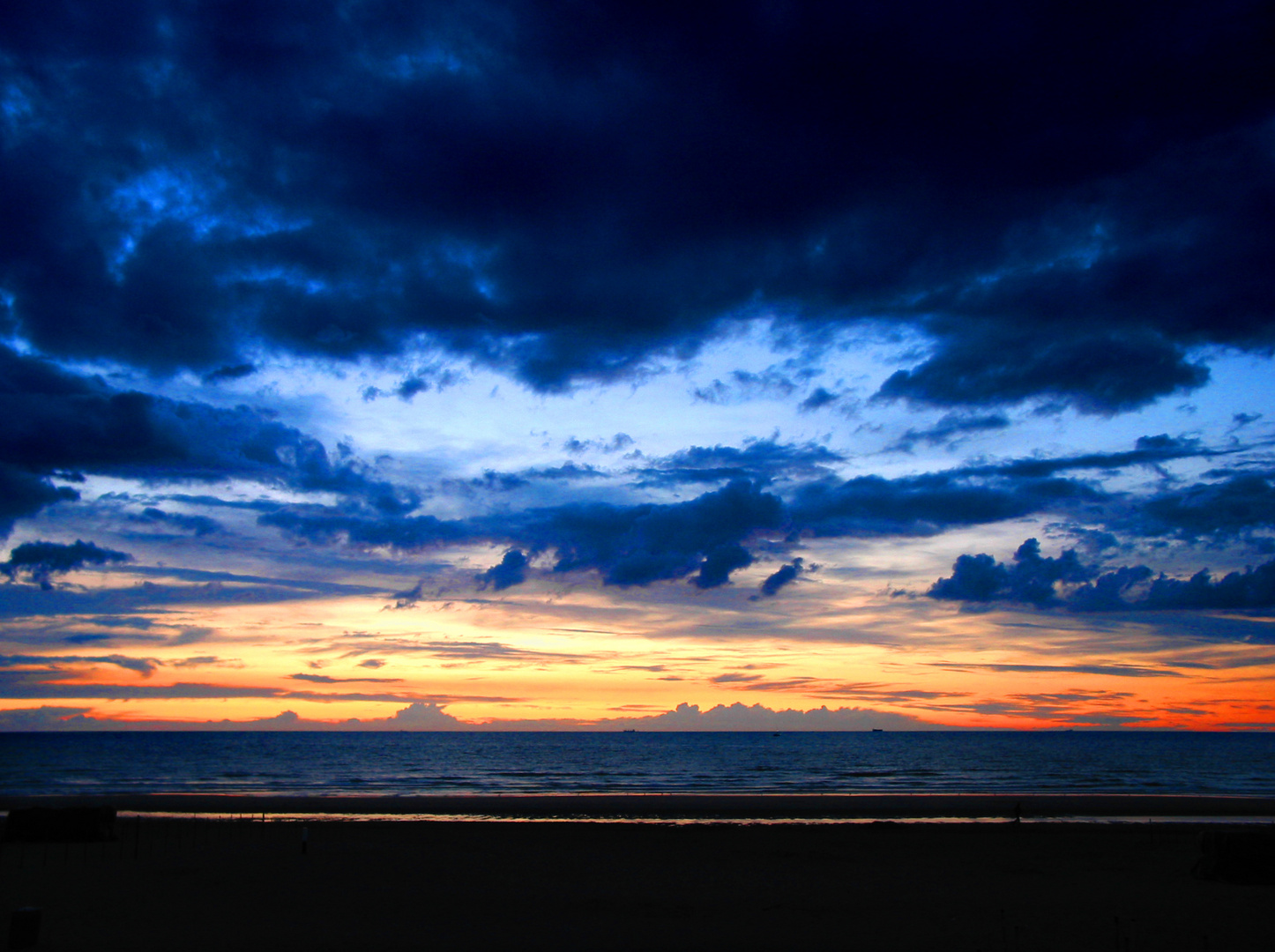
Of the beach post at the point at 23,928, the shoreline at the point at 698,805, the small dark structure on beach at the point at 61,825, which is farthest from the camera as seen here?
the shoreline at the point at 698,805

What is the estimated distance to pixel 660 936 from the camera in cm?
2080

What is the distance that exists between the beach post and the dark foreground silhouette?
97 centimetres

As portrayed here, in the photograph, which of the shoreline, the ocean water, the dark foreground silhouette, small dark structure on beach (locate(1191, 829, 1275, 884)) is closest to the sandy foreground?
the dark foreground silhouette

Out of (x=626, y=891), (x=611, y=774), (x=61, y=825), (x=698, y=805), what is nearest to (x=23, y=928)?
(x=626, y=891)

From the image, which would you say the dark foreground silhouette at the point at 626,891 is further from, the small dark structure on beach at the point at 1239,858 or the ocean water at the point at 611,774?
the ocean water at the point at 611,774

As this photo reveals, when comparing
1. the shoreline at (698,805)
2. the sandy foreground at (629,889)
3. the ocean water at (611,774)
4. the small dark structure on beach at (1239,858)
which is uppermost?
the small dark structure on beach at (1239,858)

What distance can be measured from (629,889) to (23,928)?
645 inches

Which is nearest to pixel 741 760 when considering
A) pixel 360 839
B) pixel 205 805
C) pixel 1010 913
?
pixel 205 805

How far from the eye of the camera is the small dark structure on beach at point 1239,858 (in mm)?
26250

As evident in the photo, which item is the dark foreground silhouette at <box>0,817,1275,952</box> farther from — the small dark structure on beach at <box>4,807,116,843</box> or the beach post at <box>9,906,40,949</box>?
the beach post at <box>9,906,40,949</box>

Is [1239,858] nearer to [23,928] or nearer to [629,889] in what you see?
[629,889]

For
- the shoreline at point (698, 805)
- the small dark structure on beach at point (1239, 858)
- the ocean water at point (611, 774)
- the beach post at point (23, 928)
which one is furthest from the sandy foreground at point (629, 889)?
the ocean water at point (611, 774)

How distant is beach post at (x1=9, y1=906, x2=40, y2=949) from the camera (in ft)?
58.5

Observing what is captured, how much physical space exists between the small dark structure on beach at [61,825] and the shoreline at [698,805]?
589 inches
